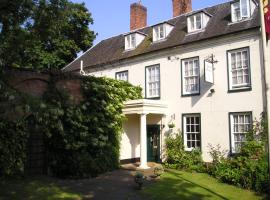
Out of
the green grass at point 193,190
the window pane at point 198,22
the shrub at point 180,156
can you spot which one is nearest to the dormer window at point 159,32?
the window pane at point 198,22

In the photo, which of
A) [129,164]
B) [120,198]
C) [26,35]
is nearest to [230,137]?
[129,164]

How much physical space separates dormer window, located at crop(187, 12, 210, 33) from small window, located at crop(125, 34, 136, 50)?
4.54 meters

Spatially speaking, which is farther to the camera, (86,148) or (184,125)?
(184,125)

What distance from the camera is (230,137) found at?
52.0 ft

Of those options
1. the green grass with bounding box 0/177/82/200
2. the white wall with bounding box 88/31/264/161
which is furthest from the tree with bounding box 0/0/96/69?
the white wall with bounding box 88/31/264/161

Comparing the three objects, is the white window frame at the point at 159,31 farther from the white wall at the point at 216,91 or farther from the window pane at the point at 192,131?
the window pane at the point at 192,131

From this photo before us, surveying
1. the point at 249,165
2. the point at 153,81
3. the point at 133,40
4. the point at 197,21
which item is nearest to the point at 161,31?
the point at 133,40

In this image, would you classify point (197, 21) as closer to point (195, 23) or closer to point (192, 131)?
point (195, 23)

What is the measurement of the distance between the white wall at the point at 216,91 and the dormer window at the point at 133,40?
8.20 feet

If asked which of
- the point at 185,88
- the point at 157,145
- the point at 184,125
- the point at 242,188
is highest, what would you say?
the point at 185,88

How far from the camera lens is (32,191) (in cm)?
1143

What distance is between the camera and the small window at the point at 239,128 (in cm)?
1542

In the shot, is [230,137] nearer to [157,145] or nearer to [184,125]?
[184,125]

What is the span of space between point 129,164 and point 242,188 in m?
7.40
